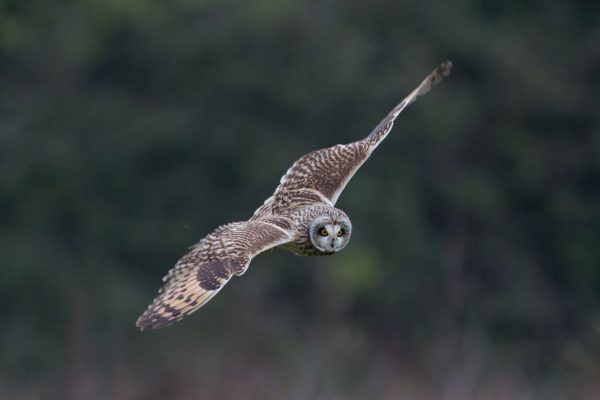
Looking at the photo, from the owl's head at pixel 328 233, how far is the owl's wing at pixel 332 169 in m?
0.73

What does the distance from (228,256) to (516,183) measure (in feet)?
40.7

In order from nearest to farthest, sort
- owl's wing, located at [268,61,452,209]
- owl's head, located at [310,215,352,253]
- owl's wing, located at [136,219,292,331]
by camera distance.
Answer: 1. owl's wing, located at [136,219,292,331]
2. owl's head, located at [310,215,352,253]
3. owl's wing, located at [268,61,452,209]

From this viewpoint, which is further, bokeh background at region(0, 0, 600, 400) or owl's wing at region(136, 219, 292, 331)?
bokeh background at region(0, 0, 600, 400)

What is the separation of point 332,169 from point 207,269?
159 centimetres

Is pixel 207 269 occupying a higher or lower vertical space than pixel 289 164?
lower

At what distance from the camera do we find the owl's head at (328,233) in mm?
6652

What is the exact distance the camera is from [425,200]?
1728cm

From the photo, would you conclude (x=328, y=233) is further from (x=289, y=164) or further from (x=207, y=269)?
(x=289, y=164)

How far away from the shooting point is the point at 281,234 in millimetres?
6578

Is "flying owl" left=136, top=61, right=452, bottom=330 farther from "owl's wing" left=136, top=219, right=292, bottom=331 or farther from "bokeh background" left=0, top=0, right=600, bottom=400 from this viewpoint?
"bokeh background" left=0, top=0, right=600, bottom=400

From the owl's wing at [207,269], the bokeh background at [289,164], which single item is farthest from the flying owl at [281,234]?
the bokeh background at [289,164]

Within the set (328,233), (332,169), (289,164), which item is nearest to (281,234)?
(328,233)

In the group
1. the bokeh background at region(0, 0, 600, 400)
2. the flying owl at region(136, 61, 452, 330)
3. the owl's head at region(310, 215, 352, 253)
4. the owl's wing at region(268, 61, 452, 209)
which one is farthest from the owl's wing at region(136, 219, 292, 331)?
the bokeh background at region(0, 0, 600, 400)

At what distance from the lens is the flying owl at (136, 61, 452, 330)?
6.02m
